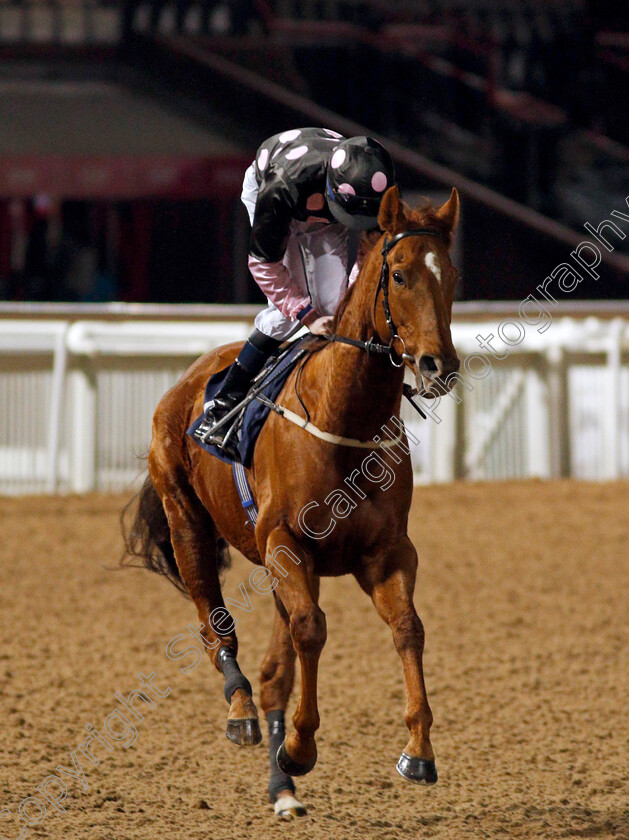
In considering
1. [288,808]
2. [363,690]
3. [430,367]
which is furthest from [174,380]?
[430,367]

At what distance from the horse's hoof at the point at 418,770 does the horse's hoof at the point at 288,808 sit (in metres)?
0.84

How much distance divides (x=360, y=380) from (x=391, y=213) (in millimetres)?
518

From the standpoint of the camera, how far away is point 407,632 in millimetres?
3510

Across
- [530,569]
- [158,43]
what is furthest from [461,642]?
[158,43]

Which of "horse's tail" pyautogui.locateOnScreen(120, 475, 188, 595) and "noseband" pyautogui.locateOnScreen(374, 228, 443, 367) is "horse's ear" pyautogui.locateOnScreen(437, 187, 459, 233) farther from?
"horse's tail" pyautogui.locateOnScreen(120, 475, 188, 595)

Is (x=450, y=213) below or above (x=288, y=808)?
above

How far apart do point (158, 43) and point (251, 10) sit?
1243mm

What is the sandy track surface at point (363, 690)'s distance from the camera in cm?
416

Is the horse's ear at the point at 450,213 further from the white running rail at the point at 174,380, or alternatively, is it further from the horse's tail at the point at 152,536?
the white running rail at the point at 174,380

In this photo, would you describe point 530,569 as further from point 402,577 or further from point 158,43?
point 158,43

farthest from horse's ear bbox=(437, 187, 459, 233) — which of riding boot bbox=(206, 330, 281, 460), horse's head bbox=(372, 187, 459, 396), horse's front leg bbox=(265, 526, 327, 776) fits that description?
horse's front leg bbox=(265, 526, 327, 776)

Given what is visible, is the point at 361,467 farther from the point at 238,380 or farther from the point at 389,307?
the point at 238,380

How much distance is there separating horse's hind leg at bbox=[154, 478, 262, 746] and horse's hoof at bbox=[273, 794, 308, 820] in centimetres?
50

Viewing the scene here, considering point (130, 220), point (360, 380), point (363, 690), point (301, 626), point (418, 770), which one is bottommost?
point (130, 220)
